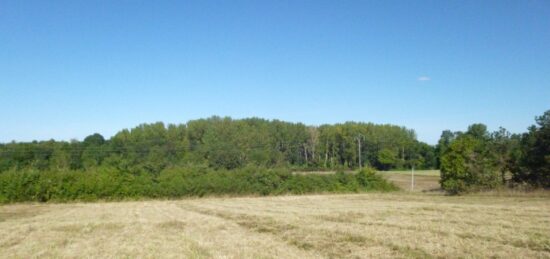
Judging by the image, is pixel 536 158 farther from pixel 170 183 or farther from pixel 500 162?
pixel 170 183

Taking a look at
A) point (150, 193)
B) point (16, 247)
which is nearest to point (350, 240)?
point (16, 247)

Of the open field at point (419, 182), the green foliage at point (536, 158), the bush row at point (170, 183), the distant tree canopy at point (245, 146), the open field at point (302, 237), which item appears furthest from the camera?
the distant tree canopy at point (245, 146)

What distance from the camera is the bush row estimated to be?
1478 inches

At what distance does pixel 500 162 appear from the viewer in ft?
137

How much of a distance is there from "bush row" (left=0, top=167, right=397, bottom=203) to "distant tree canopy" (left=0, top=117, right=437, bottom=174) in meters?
30.1

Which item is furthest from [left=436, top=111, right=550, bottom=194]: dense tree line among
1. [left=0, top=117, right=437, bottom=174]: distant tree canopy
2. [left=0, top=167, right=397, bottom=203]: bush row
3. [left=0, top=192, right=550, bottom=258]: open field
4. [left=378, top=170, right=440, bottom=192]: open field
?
[left=0, top=117, right=437, bottom=174]: distant tree canopy

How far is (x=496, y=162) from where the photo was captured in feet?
137

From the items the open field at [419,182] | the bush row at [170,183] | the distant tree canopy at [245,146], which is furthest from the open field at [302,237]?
the distant tree canopy at [245,146]

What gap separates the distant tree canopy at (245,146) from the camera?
3139 inches

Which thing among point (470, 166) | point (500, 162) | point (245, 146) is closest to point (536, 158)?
point (500, 162)

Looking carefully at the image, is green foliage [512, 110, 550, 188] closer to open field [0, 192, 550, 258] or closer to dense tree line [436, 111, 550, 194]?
dense tree line [436, 111, 550, 194]

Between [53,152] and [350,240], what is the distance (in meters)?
77.3

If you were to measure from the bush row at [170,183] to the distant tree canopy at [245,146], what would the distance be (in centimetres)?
3014

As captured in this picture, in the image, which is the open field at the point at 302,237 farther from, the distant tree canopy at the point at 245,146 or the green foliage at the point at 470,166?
the distant tree canopy at the point at 245,146
